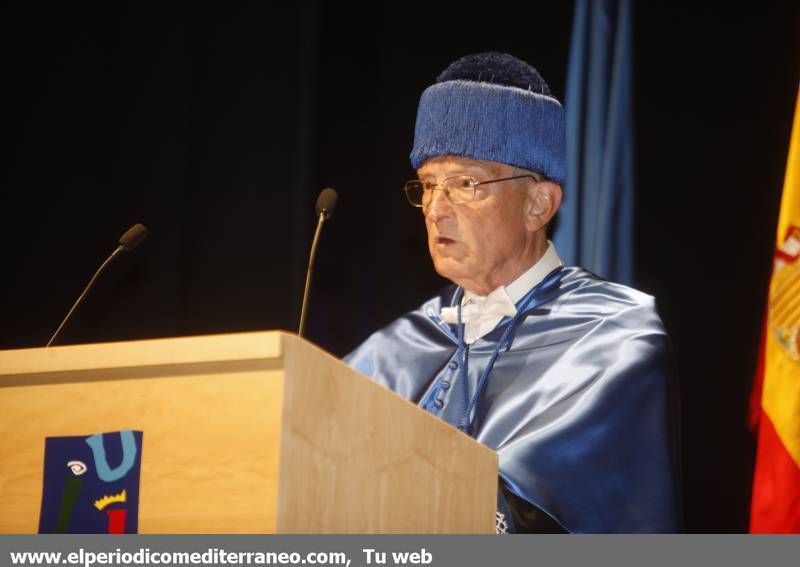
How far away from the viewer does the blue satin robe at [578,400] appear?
9.66 ft

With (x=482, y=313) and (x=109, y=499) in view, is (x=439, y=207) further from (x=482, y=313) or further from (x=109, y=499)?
(x=109, y=499)

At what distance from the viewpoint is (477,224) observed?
3564 millimetres

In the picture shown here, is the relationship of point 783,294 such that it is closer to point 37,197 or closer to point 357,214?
point 357,214

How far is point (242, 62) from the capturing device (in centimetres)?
477

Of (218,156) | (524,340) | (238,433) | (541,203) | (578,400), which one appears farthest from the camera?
(218,156)

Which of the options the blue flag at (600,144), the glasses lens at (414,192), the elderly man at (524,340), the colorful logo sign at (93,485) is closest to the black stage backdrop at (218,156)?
the blue flag at (600,144)

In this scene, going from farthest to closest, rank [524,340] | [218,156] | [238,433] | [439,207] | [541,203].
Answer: [218,156], [541,203], [439,207], [524,340], [238,433]

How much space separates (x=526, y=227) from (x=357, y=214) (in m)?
1.13

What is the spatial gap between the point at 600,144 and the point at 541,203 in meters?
0.60

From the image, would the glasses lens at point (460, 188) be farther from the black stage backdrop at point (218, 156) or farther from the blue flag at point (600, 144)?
the black stage backdrop at point (218, 156)

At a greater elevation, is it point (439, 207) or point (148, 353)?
point (439, 207)

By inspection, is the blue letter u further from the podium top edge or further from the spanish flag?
the spanish flag

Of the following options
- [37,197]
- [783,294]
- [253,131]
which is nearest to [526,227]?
[783,294]

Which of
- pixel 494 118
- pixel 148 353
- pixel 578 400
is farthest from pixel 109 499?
pixel 494 118
